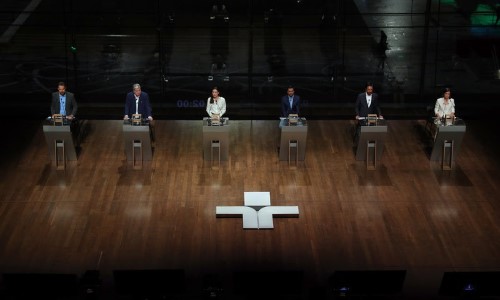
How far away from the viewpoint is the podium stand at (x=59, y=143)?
12.6 m

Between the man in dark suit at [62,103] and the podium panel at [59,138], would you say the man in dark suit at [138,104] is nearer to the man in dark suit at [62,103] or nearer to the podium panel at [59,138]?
the man in dark suit at [62,103]

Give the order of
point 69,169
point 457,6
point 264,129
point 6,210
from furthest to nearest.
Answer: point 457,6 < point 264,129 < point 69,169 < point 6,210

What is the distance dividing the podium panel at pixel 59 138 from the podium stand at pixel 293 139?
2.94m

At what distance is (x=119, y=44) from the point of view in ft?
50.8

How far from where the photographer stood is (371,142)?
12883 mm

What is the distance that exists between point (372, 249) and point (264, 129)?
3869mm

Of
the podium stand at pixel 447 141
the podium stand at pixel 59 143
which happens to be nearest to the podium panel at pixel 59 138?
the podium stand at pixel 59 143

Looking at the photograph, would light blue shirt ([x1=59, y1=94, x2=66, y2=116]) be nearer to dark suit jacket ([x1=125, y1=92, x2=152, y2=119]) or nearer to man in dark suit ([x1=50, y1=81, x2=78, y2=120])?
man in dark suit ([x1=50, y1=81, x2=78, y2=120])

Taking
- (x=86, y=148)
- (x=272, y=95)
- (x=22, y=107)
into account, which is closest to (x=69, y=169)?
(x=86, y=148)

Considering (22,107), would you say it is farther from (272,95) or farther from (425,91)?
(425,91)

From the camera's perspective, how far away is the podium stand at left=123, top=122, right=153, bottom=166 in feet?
41.5

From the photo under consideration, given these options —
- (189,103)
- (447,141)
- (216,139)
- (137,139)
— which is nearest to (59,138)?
(137,139)

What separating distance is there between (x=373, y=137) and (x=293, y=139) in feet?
3.67

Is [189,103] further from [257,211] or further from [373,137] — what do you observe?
[257,211]
